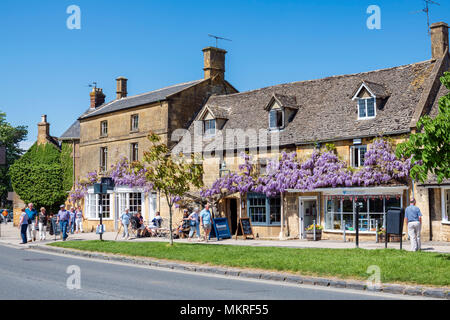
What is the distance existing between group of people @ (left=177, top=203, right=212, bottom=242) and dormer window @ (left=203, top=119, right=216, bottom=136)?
5008 mm

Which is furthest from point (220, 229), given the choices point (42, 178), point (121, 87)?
point (42, 178)

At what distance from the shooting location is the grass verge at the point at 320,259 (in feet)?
42.7

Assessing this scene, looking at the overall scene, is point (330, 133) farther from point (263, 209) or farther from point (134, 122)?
point (134, 122)

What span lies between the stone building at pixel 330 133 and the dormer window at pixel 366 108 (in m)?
0.05

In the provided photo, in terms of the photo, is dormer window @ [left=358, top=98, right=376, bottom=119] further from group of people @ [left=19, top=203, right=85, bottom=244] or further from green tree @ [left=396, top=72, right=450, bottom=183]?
group of people @ [left=19, top=203, right=85, bottom=244]

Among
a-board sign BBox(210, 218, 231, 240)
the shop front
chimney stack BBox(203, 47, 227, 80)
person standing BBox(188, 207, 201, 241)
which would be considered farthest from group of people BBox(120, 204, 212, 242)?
chimney stack BBox(203, 47, 227, 80)

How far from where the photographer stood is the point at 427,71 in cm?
2619

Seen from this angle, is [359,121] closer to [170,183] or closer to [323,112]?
[323,112]

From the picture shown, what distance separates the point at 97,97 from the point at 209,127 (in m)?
17.4

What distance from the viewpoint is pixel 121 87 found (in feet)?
147

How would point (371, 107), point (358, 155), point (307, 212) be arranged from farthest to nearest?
point (307, 212), point (371, 107), point (358, 155)

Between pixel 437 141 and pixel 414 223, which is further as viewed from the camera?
pixel 414 223

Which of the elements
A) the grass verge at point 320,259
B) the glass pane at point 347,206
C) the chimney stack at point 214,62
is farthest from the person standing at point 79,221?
the glass pane at point 347,206

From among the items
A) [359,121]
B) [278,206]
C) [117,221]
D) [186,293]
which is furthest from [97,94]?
[186,293]
